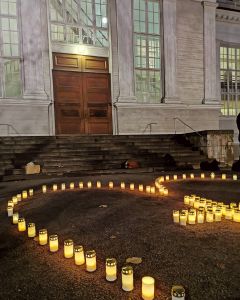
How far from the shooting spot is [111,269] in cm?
245

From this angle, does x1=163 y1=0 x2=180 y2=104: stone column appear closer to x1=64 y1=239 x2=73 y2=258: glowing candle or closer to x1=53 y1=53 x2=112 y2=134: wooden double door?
x1=53 y1=53 x2=112 y2=134: wooden double door

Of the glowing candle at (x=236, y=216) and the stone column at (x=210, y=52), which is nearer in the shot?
the glowing candle at (x=236, y=216)

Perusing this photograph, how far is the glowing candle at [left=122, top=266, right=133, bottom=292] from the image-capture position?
2250mm

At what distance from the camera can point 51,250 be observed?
320cm

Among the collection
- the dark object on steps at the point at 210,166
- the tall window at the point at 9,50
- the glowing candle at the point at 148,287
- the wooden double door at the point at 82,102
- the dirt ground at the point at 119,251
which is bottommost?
the dark object on steps at the point at 210,166

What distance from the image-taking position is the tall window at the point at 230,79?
20.2 metres

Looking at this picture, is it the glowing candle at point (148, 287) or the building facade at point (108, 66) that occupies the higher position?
the building facade at point (108, 66)

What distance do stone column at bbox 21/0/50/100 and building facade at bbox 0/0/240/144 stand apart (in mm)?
47

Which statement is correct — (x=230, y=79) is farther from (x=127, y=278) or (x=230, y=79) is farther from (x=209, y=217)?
(x=127, y=278)

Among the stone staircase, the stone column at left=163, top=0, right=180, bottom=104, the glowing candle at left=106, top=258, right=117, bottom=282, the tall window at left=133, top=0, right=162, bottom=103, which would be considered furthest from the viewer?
the stone column at left=163, top=0, right=180, bottom=104

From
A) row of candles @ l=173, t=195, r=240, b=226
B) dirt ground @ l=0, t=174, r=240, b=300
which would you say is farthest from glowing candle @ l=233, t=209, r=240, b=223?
dirt ground @ l=0, t=174, r=240, b=300

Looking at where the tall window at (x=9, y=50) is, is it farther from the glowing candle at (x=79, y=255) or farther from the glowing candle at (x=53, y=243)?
the glowing candle at (x=79, y=255)

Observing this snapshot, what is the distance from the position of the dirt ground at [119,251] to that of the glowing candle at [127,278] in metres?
0.05

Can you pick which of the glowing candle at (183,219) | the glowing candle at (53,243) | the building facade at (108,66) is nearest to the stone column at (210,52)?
the building facade at (108,66)
